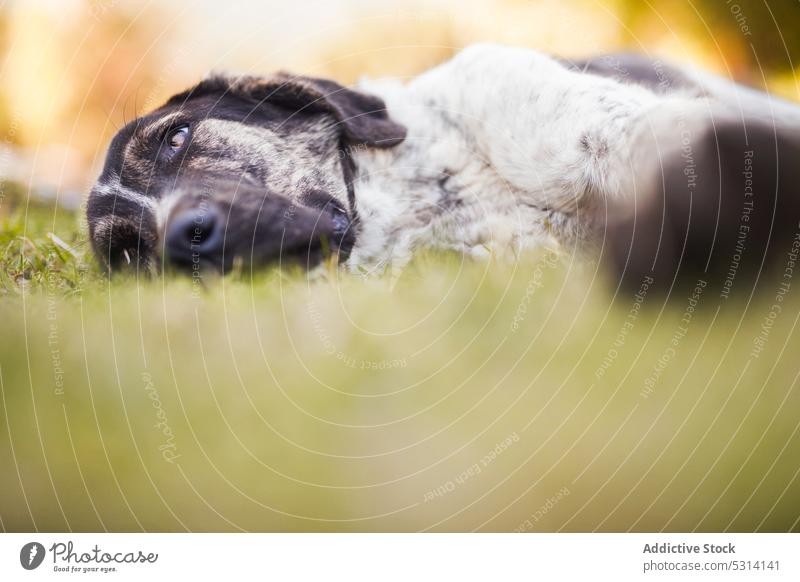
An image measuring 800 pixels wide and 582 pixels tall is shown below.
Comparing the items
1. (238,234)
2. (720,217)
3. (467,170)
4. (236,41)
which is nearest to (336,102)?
(236,41)

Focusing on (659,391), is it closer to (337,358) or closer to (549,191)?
(549,191)

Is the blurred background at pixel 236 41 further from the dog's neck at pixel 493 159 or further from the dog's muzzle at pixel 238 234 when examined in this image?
the dog's muzzle at pixel 238 234

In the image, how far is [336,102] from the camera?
3.41m

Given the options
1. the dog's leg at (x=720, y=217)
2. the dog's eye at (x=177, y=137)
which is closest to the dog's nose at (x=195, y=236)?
the dog's eye at (x=177, y=137)

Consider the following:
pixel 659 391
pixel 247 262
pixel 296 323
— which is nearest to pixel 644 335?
pixel 659 391

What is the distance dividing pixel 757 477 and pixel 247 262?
214 centimetres

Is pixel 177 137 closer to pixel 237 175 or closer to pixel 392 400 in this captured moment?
pixel 237 175

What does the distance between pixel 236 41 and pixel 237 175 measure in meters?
0.59

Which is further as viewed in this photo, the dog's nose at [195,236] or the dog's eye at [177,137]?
the dog's eye at [177,137]

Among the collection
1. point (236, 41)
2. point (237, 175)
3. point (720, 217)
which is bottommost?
point (237, 175)

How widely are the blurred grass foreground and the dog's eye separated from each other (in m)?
0.47
